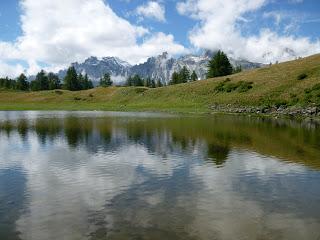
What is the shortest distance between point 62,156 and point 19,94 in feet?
508

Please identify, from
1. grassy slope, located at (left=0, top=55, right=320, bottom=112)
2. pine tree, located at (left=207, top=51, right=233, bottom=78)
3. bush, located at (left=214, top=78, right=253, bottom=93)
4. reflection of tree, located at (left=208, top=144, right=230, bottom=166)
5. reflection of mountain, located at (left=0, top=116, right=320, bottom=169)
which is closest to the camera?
reflection of tree, located at (left=208, top=144, right=230, bottom=166)

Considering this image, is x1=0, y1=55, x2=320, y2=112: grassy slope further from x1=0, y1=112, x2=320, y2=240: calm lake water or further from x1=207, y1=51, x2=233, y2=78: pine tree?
x1=0, y1=112, x2=320, y2=240: calm lake water

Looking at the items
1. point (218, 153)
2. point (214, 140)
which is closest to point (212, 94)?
point (214, 140)

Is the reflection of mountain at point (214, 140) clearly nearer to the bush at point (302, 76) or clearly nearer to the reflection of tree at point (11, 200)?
the reflection of tree at point (11, 200)

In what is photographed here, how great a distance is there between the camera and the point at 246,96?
9250 centimetres

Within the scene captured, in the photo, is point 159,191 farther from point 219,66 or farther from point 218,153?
point 219,66

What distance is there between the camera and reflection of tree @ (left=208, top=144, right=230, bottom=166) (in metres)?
25.5

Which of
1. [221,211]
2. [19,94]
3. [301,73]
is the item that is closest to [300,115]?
[301,73]

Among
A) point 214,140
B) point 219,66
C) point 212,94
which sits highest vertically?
point 219,66

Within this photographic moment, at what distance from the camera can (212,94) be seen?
104500mm

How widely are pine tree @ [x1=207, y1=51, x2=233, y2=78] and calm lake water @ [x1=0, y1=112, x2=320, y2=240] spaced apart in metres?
118

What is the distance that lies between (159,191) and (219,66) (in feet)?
449

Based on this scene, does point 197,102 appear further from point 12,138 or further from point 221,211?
point 221,211

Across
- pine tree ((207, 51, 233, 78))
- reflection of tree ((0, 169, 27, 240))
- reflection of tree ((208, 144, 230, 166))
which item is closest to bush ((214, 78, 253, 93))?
pine tree ((207, 51, 233, 78))
